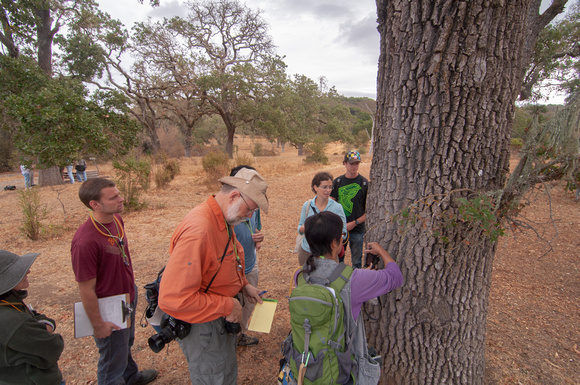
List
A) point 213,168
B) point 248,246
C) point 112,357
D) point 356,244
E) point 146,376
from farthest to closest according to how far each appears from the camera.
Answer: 1. point 213,168
2. point 356,244
3. point 248,246
4. point 146,376
5. point 112,357

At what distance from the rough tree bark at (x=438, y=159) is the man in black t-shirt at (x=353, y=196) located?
1.29 meters

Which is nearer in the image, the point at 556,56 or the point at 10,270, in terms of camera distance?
the point at 10,270

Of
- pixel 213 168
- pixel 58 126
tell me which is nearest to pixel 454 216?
pixel 58 126

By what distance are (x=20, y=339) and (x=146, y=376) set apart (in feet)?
4.63

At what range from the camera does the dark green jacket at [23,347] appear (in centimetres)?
138

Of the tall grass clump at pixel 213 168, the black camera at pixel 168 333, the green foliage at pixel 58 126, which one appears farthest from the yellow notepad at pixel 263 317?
the tall grass clump at pixel 213 168

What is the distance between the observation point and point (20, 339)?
140 centimetres

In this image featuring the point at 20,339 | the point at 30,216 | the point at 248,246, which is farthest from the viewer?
the point at 30,216

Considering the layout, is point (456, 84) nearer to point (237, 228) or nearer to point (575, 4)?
point (237, 228)

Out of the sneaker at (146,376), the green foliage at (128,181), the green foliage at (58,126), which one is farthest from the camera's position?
the green foliage at (128,181)

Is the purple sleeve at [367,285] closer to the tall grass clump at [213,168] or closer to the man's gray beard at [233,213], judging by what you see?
the man's gray beard at [233,213]

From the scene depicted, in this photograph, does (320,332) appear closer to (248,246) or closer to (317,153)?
(248,246)

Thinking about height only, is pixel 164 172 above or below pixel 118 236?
below

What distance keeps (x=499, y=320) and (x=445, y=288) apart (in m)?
1.87
